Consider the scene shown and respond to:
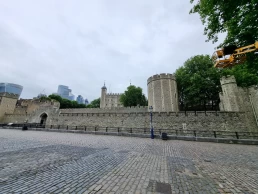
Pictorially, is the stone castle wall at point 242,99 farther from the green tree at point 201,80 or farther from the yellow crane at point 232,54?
the yellow crane at point 232,54

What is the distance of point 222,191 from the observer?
280 centimetres

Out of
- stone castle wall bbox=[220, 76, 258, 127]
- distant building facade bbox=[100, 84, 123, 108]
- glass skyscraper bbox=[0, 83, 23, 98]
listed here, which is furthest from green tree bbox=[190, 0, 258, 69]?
glass skyscraper bbox=[0, 83, 23, 98]

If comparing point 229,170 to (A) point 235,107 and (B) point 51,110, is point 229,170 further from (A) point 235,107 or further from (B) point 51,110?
(B) point 51,110

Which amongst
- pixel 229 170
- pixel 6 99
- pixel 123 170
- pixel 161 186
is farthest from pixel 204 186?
pixel 6 99

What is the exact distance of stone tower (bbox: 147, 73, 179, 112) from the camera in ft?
74.8

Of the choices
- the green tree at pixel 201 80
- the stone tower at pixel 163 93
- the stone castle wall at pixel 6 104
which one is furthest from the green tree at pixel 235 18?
the stone castle wall at pixel 6 104

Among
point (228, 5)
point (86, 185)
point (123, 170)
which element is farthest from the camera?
point (228, 5)

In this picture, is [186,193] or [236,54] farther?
[236,54]

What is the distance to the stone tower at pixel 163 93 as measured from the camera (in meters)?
22.8

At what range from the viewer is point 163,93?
23.5 m

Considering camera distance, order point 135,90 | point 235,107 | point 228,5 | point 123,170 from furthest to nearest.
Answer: point 135,90 < point 235,107 < point 228,5 < point 123,170

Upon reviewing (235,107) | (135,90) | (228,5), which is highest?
(135,90)

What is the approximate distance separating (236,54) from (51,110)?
31732mm

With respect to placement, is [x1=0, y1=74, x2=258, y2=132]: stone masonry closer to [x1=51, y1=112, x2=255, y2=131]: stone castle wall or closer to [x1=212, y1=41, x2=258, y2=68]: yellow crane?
[x1=51, y1=112, x2=255, y2=131]: stone castle wall
